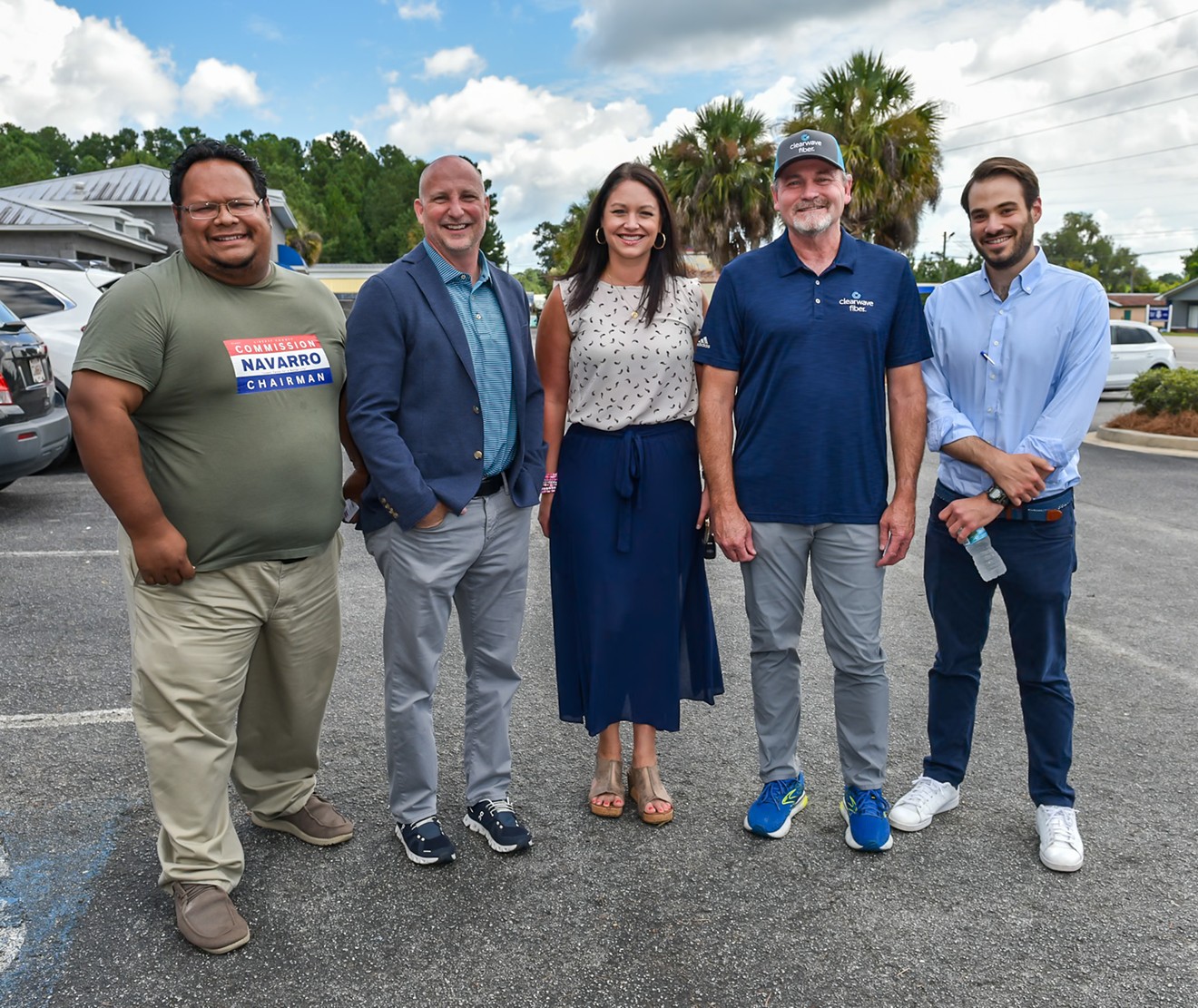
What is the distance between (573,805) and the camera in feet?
11.5

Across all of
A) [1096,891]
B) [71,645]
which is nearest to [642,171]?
[1096,891]

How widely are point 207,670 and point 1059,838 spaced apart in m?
2.59

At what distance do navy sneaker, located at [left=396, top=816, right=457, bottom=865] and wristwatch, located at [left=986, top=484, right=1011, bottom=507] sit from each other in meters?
1.99

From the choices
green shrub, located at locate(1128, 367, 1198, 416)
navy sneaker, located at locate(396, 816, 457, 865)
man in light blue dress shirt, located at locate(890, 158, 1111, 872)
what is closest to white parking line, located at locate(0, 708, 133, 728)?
navy sneaker, located at locate(396, 816, 457, 865)

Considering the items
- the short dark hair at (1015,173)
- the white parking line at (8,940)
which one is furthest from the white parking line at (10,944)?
the short dark hair at (1015,173)

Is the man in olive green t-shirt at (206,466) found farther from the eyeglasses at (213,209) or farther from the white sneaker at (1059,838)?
the white sneaker at (1059,838)

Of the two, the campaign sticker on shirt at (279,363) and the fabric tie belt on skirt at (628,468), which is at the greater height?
the campaign sticker on shirt at (279,363)

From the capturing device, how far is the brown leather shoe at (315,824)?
10.5 feet

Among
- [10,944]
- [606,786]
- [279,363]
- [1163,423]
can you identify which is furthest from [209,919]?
[1163,423]

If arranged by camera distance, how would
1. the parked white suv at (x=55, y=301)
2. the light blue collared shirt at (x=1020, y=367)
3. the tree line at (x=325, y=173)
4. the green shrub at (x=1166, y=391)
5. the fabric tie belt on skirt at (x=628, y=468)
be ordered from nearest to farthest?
1. the light blue collared shirt at (x=1020, y=367)
2. the fabric tie belt on skirt at (x=628, y=468)
3. the parked white suv at (x=55, y=301)
4. the green shrub at (x=1166, y=391)
5. the tree line at (x=325, y=173)

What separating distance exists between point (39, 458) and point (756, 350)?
661cm

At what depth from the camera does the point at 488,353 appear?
314 centimetres

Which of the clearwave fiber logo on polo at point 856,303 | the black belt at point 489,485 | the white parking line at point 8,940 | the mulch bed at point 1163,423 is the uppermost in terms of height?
the clearwave fiber logo on polo at point 856,303

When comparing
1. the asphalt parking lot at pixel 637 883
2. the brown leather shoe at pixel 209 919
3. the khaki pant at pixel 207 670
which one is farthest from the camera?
the khaki pant at pixel 207 670
